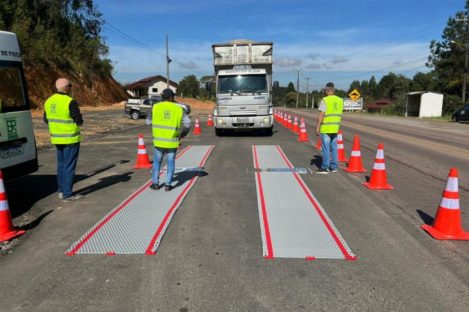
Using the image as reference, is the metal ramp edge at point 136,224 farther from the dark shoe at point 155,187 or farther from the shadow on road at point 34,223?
the shadow on road at point 34,223

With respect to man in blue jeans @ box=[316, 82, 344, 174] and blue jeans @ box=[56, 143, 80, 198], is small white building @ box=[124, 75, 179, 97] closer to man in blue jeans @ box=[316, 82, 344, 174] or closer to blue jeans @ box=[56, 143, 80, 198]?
man in blue jeans @ box=[316, 82, 344, 174]

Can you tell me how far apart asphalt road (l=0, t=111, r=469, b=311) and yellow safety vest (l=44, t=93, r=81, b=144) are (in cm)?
112

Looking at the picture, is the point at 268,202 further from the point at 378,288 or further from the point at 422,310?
the point at 422,310

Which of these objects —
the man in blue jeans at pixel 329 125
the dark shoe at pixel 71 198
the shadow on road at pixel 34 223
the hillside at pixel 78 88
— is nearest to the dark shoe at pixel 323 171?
the man in blue jeans at pixel 329 125

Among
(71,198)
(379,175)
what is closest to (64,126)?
(71,198)

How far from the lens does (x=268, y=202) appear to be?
6.12 m

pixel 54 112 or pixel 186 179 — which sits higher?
pixel 54 112

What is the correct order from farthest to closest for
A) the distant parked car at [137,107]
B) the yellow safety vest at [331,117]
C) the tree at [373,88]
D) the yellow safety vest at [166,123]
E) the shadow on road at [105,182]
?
the tree at [373,88]
the distant parked car at [137,107]
the yellow safety vest at [331,117]
the shadow on road at [105,182]
the yellow safety vest at [166,123]

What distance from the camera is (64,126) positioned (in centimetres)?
601

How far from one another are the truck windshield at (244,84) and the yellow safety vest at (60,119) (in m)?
9.83

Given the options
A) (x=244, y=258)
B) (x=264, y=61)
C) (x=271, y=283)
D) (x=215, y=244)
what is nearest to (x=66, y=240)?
(x=215, y=244)

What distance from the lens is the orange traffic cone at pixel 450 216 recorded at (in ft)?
15.1

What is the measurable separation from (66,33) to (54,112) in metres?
50.7

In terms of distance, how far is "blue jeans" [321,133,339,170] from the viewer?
27.7 ft
